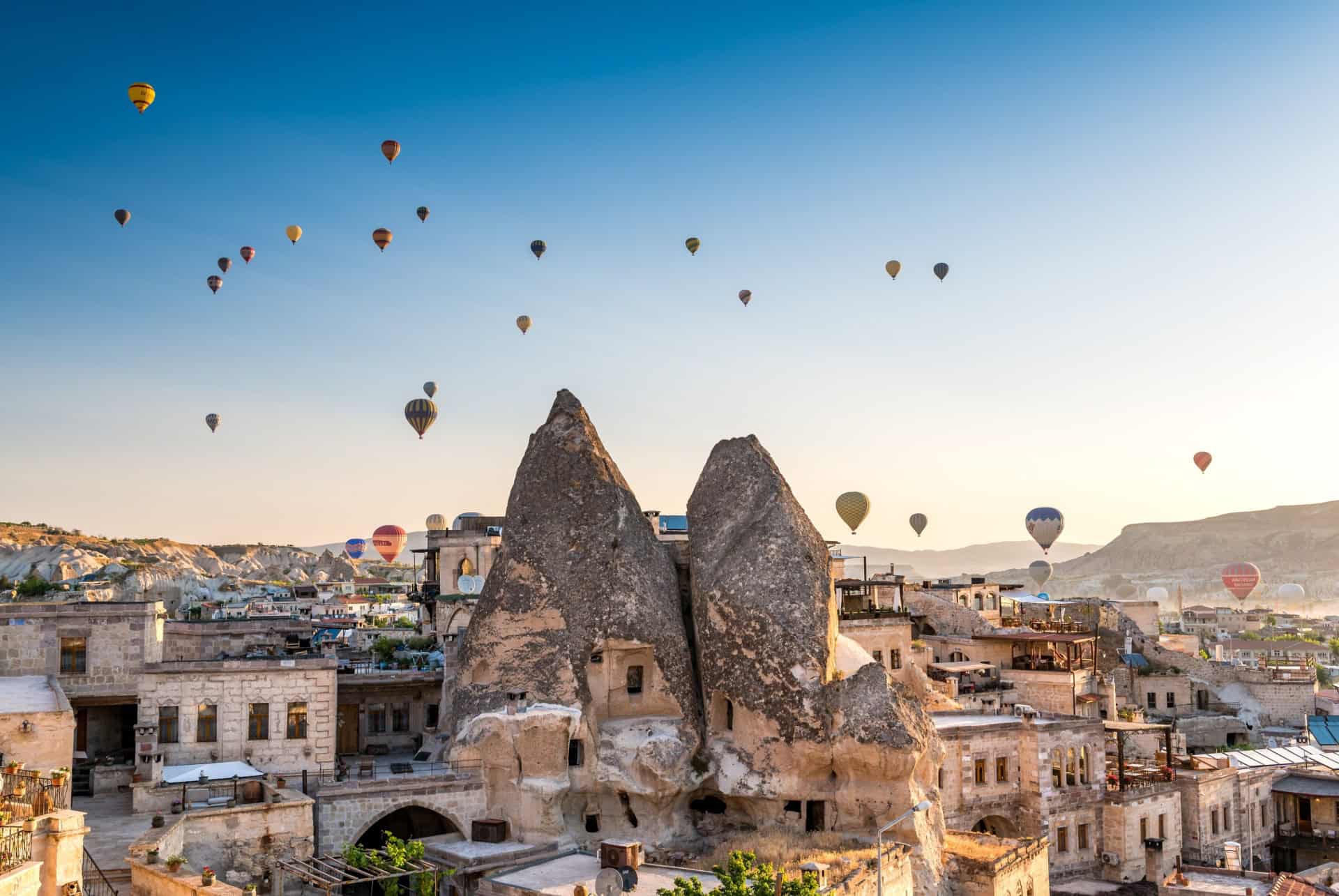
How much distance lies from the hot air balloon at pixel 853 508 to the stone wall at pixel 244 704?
4313 centimetres

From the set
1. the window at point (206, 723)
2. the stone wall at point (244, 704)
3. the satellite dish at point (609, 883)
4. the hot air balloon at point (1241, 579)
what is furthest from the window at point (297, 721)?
the hot air balloon at point (1241, 579)

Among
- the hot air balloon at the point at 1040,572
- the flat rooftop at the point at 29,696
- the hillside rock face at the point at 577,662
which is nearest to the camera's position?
the flat rooftop at the point at 29,696

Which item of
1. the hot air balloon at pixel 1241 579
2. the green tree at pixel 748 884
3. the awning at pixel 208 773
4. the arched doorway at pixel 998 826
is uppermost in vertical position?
the hot air balloon at pixel 1241 579

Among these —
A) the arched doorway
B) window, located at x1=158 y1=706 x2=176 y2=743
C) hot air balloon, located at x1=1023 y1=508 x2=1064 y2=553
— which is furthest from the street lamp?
hot air balloon, located at x1=1023 y1=508 x2=1064 y2=553

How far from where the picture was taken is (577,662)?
42.7m

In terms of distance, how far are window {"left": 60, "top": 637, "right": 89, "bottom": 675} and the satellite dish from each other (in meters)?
20.0

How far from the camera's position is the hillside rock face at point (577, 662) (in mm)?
41000

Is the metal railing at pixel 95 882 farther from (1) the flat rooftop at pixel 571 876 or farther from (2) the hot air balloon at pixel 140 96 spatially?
(2) the hot air balloon at pixel 140 96

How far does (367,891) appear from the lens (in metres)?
34.8

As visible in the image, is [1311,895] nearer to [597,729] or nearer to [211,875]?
[597,729]

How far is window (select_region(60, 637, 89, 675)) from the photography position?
39.6 meters

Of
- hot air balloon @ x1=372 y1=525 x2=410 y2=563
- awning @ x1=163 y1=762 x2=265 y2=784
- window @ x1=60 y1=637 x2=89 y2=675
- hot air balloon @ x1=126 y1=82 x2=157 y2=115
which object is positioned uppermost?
hot air balloon @ x1=126 y1=82 x2=157 y2=115

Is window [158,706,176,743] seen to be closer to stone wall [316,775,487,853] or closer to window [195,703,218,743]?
window [195,703,218,743]

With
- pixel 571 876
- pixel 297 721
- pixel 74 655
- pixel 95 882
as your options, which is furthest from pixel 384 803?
pixel 74 655
